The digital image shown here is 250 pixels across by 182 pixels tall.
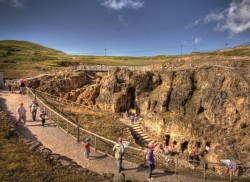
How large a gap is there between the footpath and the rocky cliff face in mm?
21341

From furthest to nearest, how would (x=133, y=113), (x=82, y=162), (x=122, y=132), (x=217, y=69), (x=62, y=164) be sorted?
(x=133, y=113), (x=217, y=69), (x=122, y=132), (x=82, y=162), (x=62, y=164)

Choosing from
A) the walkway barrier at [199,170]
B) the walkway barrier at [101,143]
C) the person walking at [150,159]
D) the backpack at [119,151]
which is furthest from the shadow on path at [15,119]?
the walkway barrier at [199,170]

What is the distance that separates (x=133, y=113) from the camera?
46125mm

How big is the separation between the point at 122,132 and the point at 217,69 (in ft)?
73.2

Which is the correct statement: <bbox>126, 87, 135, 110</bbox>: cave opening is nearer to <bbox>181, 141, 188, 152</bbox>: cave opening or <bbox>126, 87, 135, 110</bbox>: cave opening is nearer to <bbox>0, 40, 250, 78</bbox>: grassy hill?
<bbox>181, 141, 188, 152</bbox>: cave opening

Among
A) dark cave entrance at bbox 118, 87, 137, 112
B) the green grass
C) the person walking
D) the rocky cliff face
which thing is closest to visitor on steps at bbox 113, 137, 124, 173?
the person walking

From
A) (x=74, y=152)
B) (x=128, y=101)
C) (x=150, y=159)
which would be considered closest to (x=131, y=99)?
(x=128, y=101)

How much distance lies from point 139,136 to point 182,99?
11000 millimetres

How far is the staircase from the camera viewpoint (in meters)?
34.4

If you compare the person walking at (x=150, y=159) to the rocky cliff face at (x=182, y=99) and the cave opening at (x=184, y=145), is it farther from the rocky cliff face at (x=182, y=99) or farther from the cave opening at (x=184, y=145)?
the cave opening at (x=184, y=145)

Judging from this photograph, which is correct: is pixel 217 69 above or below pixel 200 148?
above

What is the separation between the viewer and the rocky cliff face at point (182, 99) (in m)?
34.9

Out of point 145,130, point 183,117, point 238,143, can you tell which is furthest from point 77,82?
point 238,143

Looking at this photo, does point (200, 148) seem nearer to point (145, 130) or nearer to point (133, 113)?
point (145, 130)
